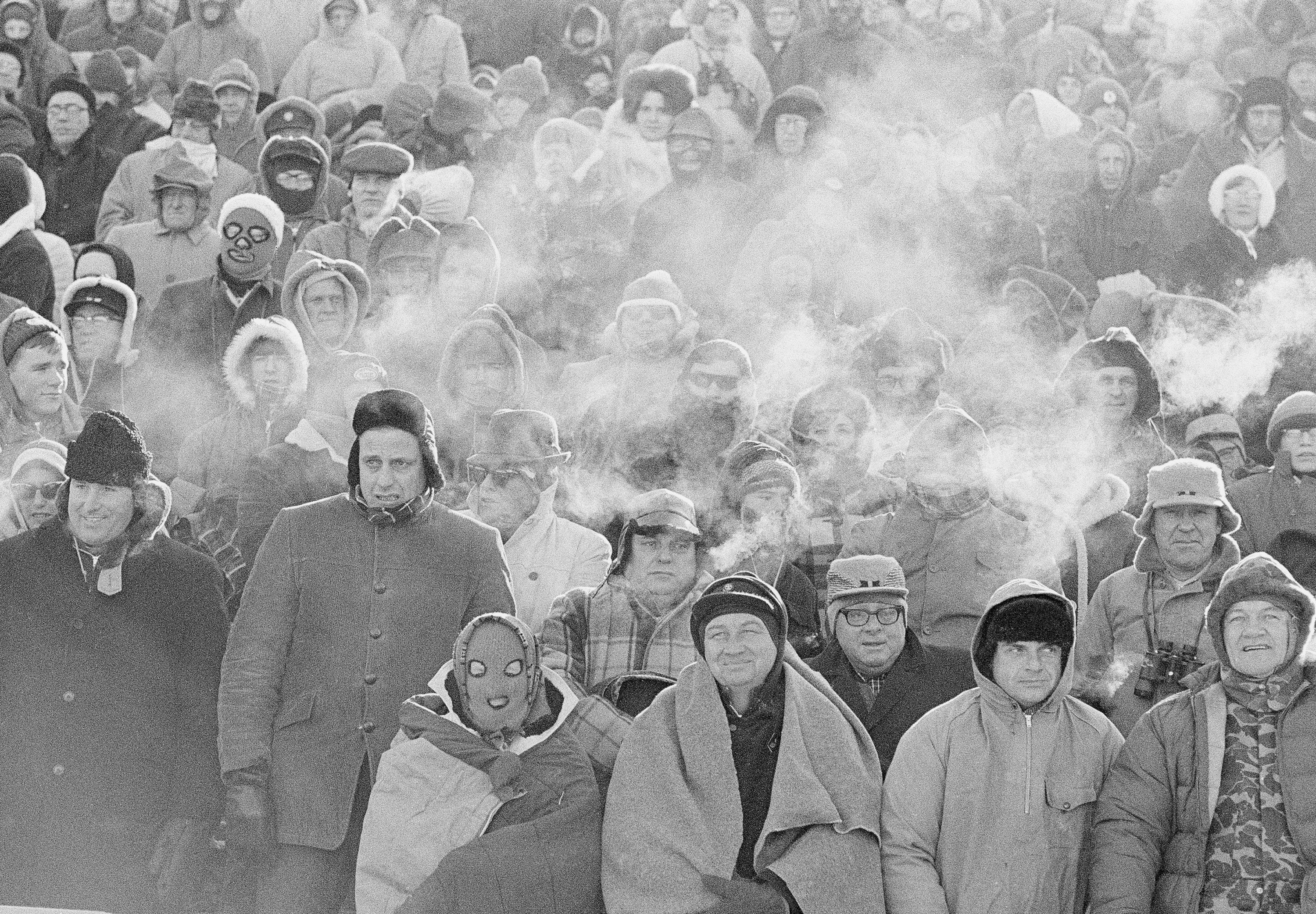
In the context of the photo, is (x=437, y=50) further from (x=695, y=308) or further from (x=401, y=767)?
(x=401, y=767)

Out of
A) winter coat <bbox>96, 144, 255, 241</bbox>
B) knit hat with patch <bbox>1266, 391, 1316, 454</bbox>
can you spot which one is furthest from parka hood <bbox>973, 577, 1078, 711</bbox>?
winter coat <bbox>96, 144, 255, 241</bbox>

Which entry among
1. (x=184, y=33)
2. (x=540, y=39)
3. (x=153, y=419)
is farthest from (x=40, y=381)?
(x=540, y=39)

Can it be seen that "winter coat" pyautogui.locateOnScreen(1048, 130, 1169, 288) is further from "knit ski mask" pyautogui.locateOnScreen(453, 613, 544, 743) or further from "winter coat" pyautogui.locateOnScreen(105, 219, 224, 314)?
"knit ski mask" pyautogui.locateOnScreen(453, 613, 544, 743)

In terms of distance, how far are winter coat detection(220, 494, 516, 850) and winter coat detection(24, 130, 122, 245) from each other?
528cm

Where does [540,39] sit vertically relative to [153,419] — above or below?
above

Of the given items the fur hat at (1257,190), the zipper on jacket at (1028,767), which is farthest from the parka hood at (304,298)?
the fur hat at (1257,190)

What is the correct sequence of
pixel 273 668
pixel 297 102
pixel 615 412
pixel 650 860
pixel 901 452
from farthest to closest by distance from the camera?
pixel 297 102 < pixel 615 412 < pixel 901 452 < pixel 273 668 < pixel 650 860

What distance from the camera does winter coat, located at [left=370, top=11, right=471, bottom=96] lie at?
11859mm

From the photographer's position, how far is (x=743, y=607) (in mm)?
5199

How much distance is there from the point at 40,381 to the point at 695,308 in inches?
121

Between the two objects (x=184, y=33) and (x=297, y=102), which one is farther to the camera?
(x=184, y=33)

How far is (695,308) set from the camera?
30.3 feet

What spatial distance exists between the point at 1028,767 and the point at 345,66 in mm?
7741

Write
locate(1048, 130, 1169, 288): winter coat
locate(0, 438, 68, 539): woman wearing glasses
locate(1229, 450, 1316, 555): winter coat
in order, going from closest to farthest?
1. locate(0, 438, 68, 539): woman wearing glasses
2. locate(1229, 450, 1316, 555): winter coat
3. locate(1048, 130, 1169, 288): winter coat
